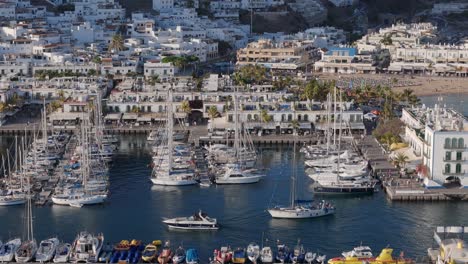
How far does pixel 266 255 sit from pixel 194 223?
3.64 metres

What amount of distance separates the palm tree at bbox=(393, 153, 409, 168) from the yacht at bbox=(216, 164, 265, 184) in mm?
4982

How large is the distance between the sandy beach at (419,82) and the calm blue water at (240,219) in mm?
21605

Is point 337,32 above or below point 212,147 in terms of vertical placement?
above

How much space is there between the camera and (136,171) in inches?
1350

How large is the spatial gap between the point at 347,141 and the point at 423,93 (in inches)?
603

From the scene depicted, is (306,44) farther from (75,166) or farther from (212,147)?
(75,166)

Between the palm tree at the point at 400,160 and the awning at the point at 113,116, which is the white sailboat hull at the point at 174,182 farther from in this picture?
the awning at the point at 113,116

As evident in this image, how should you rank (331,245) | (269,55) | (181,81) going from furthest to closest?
(269,55) < (181,81) < (331,245)

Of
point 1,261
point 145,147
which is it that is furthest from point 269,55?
point 1,261

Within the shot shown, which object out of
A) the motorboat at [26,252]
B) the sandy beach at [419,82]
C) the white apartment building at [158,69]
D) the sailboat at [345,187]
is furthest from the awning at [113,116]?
the motorboat at [26,252]

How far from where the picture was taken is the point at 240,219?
28.3 m

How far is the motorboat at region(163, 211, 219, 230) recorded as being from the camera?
27.2 m

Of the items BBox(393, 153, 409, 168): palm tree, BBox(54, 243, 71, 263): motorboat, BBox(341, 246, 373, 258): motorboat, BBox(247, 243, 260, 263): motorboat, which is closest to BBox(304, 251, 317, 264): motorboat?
BBox(341, 246, 373, 258): motorboat

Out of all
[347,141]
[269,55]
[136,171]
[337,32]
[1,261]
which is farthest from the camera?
[337,32]
